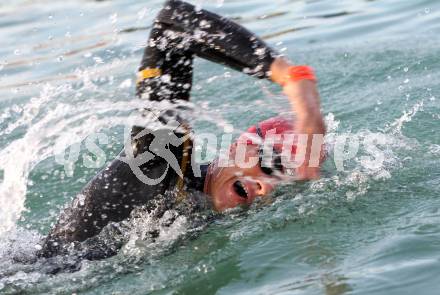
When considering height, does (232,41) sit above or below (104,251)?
above

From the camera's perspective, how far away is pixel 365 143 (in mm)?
5031

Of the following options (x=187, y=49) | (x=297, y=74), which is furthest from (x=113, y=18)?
(x=297, y=74)

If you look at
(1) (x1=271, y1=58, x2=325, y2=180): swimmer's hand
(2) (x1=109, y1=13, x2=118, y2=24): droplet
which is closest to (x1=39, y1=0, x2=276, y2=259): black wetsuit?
(1) (x1=271, y1=58, x2=325, y2=180): swimmer's hand

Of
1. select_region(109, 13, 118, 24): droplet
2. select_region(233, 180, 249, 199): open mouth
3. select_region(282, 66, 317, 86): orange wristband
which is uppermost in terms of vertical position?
select_region(109, 13, 118, 24): droplet

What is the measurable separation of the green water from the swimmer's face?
9 centimetres

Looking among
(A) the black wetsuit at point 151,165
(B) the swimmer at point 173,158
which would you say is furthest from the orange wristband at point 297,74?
(A) the black wetsuit at point 151,165

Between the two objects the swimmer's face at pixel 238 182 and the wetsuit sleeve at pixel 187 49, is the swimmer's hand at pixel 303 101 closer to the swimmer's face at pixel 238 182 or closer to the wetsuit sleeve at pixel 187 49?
the wetsuit sleeve at pixel 187 49

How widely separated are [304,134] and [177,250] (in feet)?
2.65

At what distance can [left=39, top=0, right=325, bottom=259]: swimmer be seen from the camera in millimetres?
3594

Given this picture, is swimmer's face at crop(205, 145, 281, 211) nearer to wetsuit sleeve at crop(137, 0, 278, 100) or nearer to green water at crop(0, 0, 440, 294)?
green water at crop(0, 0, 440, 294)

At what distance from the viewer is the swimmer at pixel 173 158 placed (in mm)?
3594

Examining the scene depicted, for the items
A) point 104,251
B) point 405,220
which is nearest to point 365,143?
point 405,220

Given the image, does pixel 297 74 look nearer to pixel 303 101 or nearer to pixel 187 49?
pixel 303 101

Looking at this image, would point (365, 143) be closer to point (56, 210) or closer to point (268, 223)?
point (268, 223)
